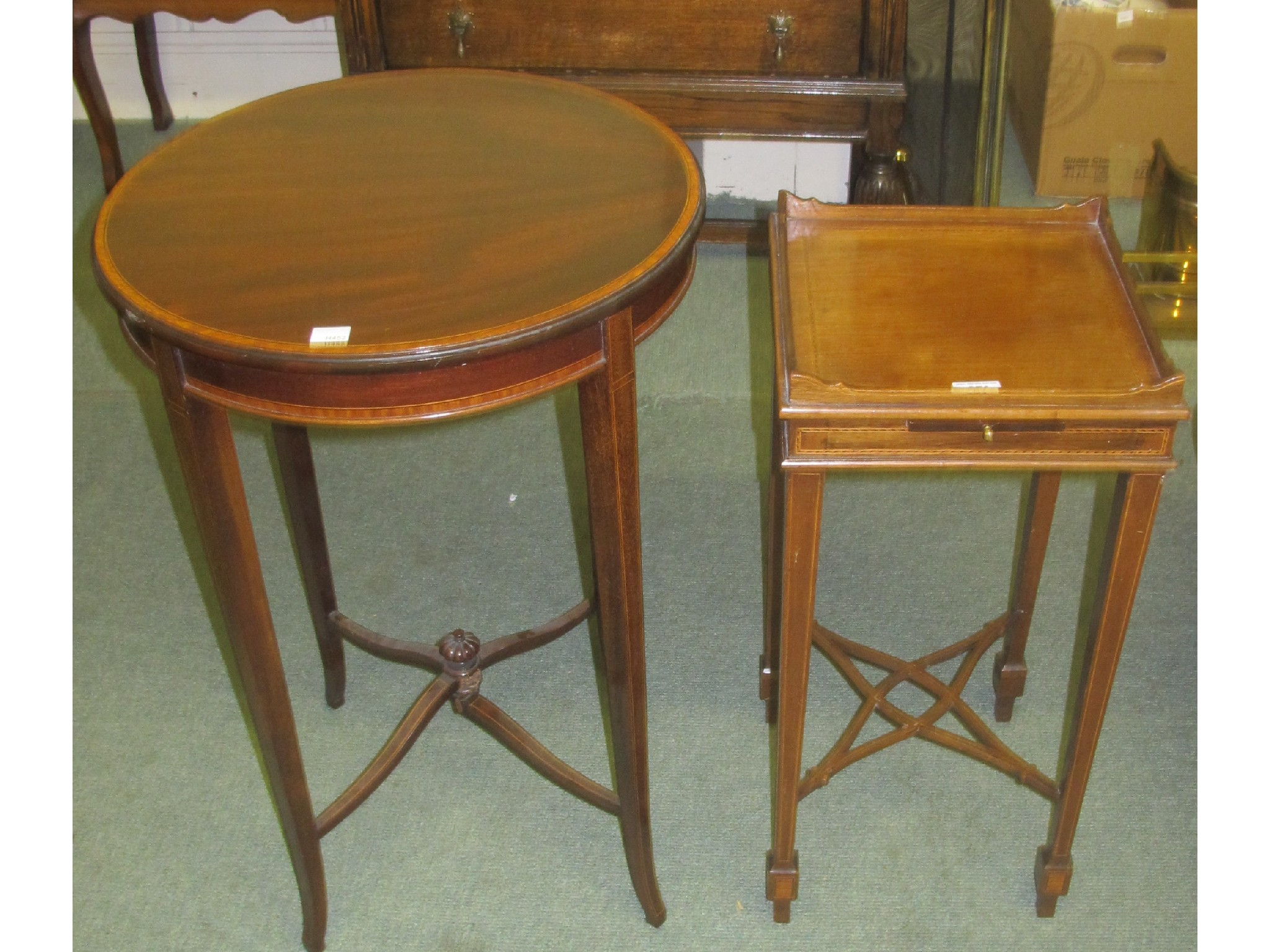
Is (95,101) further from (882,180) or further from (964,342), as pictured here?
(964,342)

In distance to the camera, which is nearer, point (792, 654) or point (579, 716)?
point (792, 654)

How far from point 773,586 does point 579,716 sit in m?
0.51

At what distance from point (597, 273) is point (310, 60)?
3.16 m

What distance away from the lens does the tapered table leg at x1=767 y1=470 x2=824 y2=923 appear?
1660mm

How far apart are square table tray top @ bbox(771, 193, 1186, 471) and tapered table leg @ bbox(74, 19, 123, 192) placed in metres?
2.61

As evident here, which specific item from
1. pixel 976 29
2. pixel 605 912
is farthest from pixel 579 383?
pixel 976 29

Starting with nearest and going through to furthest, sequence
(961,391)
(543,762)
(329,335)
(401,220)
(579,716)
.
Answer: (329,335), (961,391), (401,220), (543,762), (579,716)

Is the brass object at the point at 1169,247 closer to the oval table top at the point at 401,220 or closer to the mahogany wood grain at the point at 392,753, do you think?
the oval table top at the point at 401,220

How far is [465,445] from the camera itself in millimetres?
3072

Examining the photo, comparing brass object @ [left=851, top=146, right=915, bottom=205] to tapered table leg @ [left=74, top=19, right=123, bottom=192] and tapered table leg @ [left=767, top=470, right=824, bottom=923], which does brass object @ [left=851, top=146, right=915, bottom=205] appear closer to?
tapered table leg @ [left=767, top=470, right=824, bottom=923]

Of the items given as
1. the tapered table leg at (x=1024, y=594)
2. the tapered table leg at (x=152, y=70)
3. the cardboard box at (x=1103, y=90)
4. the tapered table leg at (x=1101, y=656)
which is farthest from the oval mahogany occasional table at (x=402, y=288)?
the tapered table leg at (x=152, y=70)

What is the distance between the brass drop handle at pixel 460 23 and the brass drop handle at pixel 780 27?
672 mm

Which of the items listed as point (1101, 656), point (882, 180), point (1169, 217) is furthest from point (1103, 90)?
point (1101, 656)

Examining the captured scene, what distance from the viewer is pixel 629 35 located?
9.86ft
